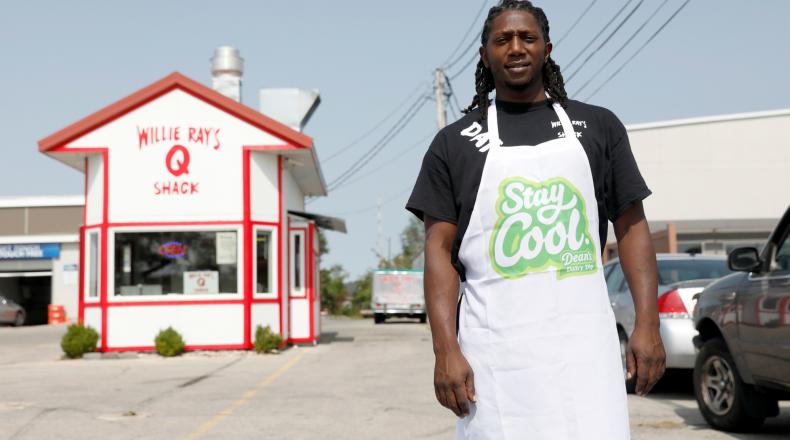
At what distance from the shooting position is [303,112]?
2616cm

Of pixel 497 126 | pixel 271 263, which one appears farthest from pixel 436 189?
pixel 271 263

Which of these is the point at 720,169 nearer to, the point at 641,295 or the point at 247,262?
the point at 247,262

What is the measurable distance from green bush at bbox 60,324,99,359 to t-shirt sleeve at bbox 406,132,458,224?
16.8m

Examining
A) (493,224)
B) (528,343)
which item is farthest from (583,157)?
(528,343)

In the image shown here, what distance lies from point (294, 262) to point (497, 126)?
1919 cm

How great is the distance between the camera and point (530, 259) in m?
2.92

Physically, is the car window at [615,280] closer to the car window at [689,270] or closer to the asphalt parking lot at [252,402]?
the car window at [689,270]

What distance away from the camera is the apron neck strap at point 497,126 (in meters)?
3.06

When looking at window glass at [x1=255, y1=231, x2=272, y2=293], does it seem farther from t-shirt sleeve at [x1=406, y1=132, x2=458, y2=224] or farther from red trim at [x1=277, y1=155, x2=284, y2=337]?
t-shirt sleeve at [x1=406, y1=132, x2=458, y2=224]

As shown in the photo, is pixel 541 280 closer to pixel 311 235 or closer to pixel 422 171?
pixel 422 171

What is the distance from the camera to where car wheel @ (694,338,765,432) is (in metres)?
7.68

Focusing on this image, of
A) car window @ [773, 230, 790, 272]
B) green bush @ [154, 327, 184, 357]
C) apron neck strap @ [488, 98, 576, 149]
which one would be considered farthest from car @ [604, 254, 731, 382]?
green bush @ [154, 327, 184, 357]

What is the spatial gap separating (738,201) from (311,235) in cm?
2851

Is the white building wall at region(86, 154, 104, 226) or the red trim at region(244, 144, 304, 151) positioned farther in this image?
the red trim at region(244, 144, 304, 151)
